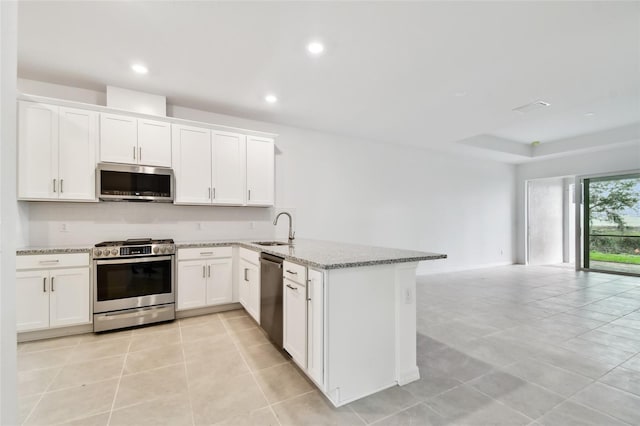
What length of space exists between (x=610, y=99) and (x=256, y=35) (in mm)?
4858

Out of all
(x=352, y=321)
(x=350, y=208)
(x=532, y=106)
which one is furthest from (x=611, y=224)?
(x=352, y=321)

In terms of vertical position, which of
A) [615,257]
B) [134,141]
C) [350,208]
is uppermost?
[134,141]

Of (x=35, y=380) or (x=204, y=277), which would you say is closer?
(x=35, y=380)

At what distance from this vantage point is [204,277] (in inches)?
139

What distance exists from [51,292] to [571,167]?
9.70 meters

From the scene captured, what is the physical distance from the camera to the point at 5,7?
3.10ft

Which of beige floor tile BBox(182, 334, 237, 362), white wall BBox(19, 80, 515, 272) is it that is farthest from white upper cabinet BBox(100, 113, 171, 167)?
beige floor tile BBox(182, 334, 237, 362)

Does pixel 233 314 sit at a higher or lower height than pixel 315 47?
lower

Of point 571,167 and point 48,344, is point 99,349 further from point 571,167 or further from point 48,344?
point 571,167

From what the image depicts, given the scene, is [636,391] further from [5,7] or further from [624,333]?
[5,7]

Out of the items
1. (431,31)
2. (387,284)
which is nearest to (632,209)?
(431,31)

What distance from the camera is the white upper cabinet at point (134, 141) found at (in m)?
3.24

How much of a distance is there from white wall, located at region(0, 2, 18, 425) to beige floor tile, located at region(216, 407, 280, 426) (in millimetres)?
1031

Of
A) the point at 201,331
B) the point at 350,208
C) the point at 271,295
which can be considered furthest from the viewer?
the point at 350,208
